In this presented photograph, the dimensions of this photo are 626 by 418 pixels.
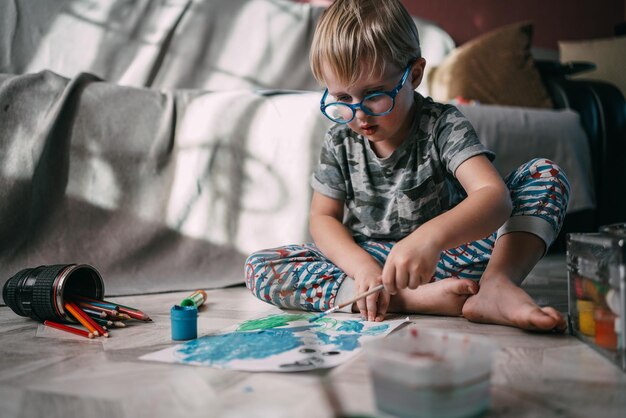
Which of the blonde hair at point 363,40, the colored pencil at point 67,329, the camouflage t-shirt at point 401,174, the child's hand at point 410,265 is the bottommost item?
the colored pencil at point 67,329

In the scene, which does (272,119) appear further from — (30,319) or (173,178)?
(30,319)

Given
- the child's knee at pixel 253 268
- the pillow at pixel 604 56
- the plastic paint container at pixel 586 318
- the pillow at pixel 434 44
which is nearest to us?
the plastic paint container at pixel 586 318

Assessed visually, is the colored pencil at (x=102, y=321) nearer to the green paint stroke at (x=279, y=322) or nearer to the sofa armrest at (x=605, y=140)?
the green paint stroke at (x=279, y=322)

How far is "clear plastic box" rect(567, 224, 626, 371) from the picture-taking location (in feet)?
2.41

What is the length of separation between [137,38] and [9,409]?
175 cm

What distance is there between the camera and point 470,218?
0.93 m

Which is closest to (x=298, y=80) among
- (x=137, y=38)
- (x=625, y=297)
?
(x=137, y=38)

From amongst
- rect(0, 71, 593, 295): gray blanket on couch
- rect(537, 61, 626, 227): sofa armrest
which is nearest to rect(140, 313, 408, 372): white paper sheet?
rect(0, 71, 593, 295): gray blanket on couch

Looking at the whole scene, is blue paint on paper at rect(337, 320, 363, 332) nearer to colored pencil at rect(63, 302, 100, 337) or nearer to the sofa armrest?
colored pencil at rect(63, 302, 100, 337)

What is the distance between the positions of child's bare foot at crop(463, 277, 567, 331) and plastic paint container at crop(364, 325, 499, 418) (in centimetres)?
31

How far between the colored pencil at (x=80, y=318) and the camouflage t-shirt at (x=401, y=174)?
0.49 metres

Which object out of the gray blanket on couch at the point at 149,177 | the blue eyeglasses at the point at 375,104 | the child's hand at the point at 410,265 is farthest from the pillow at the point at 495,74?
the child's hand at the point at 410,265

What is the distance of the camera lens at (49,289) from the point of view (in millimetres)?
1058

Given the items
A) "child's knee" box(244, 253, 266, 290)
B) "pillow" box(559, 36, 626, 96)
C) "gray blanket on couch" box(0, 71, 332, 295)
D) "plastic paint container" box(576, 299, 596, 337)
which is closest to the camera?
"plastic paint container" box(576, 299, 596, 337)
